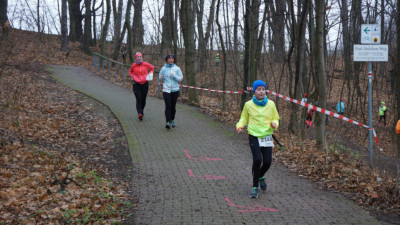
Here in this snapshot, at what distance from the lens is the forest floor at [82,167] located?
5566 millimetres

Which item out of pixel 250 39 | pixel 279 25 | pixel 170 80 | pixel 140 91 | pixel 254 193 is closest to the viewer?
pixel 254 193

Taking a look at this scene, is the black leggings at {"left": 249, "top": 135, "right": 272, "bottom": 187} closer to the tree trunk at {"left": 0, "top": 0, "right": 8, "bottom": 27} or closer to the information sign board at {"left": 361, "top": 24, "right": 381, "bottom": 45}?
the information sign board at {"left": 361, "top": 24, "right": 381, "bottom": 45}

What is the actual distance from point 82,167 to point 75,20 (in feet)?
110

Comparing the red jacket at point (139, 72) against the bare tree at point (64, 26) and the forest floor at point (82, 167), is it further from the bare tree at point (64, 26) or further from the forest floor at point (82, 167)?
the bare tree at point (64, 26)

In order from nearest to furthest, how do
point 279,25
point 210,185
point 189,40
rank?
point 210,185
point 189,40
point 279,25

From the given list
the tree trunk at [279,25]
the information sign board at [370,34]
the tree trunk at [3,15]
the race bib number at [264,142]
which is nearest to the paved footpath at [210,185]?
the race bib number at [264,142]

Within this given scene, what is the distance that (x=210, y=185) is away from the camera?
22.7ft

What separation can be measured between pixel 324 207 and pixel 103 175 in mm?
3825

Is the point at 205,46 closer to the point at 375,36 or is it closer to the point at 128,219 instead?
the point at 375,36

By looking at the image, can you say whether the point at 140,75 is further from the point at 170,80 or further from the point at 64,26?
the point at 64,26

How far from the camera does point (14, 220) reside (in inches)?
192

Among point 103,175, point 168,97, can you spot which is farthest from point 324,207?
point 168,97

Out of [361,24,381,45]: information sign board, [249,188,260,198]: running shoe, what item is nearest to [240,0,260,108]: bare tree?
[361,24,381,45]: information sign board

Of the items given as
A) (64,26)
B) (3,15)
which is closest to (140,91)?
(3,15)
